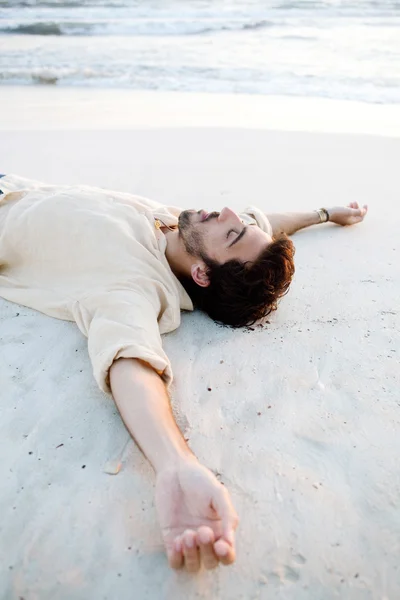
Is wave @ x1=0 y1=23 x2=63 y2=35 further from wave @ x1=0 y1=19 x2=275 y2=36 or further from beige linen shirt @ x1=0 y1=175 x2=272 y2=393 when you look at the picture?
beige linen shirt @ x1=0 y1=175 x2=272 y2=393

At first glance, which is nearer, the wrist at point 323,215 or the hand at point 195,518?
the hand at point 195,518

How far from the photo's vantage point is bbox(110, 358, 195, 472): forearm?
1722 millimetres

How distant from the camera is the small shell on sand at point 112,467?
6.29ft

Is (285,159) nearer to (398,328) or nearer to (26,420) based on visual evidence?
(398,328)

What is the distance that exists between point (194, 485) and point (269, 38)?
11687mm

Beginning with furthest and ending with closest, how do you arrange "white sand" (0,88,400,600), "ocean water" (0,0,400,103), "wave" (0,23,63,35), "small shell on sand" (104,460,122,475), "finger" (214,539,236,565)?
1. "wave" (0,23,63,35)
2. "ocean water" (0,0,400,103)
3. "small shell on sand" (104,460,122,475)
4. "white sand" (0,88,400,600)
5. "finger" (214,539,236,565)

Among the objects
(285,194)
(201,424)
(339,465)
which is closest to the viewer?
(339,465)

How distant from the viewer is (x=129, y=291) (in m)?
2.37

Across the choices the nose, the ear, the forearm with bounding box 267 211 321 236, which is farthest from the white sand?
the nose

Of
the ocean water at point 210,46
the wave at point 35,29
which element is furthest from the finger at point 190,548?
the wave at point 35,29

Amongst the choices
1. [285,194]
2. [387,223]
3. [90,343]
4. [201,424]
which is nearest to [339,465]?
[201,424]

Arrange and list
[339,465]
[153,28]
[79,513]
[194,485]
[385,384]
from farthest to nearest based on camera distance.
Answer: [153,28] → [385,384] → [339,465] → [79,513] → [194,485]

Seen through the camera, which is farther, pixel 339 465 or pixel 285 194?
pixel 285 194

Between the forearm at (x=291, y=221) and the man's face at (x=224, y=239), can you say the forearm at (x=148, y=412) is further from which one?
the forearm at (x=291, y=221)
